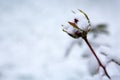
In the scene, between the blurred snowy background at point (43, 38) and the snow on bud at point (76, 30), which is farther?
the blurred snowy background at point (43, 38)

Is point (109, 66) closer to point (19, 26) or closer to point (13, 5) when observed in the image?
point (19, 26)

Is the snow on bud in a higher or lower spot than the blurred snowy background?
lower

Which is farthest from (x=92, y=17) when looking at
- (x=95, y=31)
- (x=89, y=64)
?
(x=89, y=64)

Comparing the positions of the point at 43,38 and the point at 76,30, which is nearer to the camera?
the point at 76,30

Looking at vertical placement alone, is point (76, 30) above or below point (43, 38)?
below

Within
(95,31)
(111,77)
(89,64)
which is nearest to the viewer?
(111,77)

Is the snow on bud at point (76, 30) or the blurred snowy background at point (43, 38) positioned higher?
the blurred snowy background at point (43, 38)

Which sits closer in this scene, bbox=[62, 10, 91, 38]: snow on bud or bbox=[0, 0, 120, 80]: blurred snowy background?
bbox=[62, 10, 91, 38]: snow on bud

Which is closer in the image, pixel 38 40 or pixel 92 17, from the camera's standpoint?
pixel 38 40
